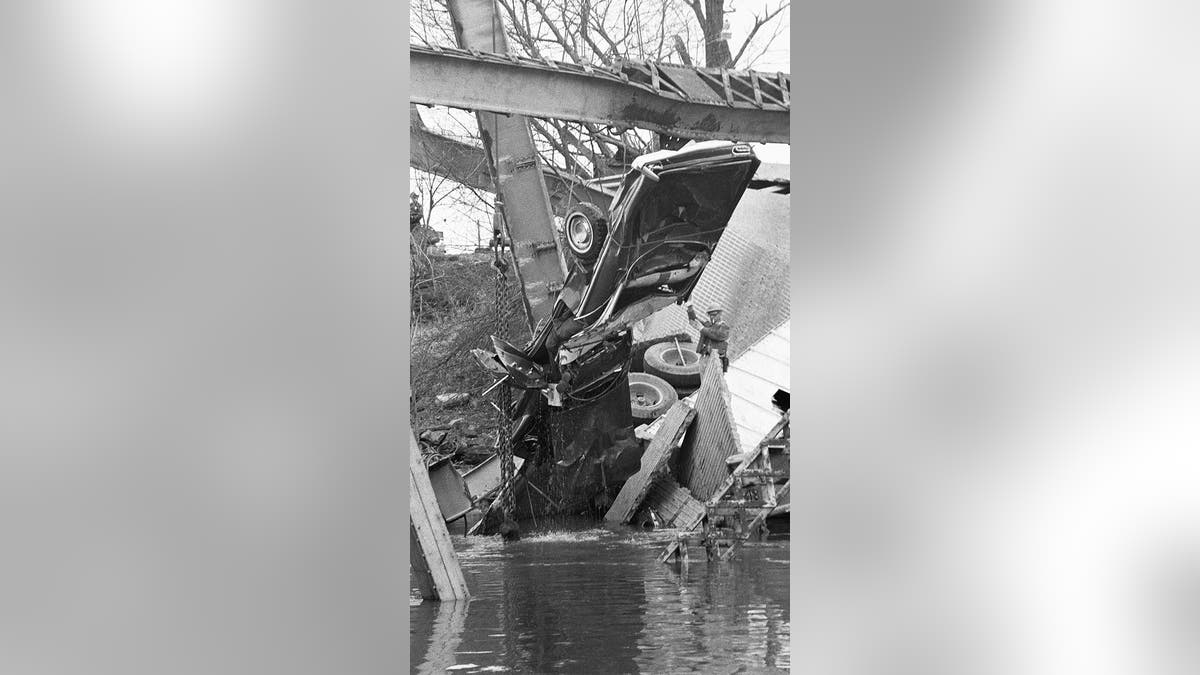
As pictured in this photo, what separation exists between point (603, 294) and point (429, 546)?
1747 mm

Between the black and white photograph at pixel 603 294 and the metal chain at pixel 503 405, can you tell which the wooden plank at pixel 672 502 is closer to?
the black and white photograph at pixel 603 294

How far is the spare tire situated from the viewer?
6.05 m

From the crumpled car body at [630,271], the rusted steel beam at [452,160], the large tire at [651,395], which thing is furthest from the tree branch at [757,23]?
the large tire at [651,395]

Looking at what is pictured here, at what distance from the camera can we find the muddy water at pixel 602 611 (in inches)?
→ 194

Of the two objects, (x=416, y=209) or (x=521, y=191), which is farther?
(x=521, y=191)

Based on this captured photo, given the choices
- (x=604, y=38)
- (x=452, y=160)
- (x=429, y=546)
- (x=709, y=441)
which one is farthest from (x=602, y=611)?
(x=604, y=38)

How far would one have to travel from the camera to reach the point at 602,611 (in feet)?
17.7

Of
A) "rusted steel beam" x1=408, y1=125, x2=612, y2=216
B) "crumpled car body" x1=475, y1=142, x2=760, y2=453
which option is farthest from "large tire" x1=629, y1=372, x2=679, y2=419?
"rusted steel beam" x1=408, y1=125, x2=612, y2=216

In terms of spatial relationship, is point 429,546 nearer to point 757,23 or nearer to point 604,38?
point 604,38

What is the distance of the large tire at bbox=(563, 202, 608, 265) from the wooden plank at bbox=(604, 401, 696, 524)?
1022 mm

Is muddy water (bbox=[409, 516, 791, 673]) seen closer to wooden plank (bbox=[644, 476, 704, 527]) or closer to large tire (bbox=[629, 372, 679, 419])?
wooden plank (bbox=[644, 476, 704, 527])
